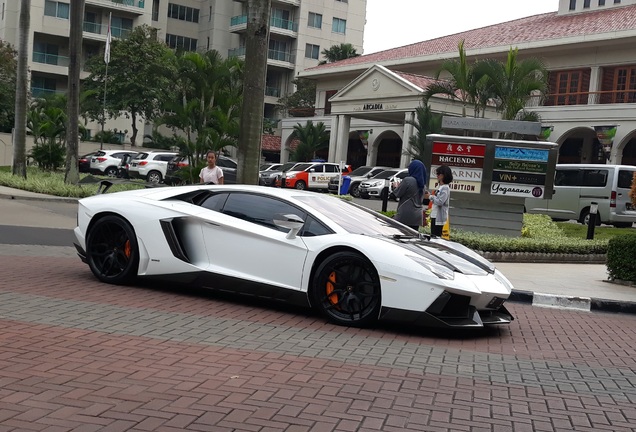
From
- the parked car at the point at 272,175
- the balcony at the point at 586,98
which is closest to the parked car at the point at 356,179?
the parked car at the point at 272,175

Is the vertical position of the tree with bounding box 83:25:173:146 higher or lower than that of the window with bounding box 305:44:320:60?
lower

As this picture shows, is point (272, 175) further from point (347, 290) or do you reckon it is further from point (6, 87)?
point (347, 290)

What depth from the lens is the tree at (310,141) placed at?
52.1 m

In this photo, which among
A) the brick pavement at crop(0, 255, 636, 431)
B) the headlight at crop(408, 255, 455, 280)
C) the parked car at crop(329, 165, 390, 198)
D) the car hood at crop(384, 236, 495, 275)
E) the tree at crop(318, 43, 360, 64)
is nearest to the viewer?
the brick pavement at crop(0, 255, 636, 431)

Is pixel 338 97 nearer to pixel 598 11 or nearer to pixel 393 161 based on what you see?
pixel 393 161

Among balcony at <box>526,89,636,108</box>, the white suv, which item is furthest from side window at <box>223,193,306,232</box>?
balcony at <box>526,89,636,108</box>

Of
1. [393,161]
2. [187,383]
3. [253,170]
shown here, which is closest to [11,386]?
[187,383]

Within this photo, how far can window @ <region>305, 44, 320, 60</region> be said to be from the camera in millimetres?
69838

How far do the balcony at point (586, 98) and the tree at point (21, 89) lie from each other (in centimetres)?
2323

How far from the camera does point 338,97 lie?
4619cm

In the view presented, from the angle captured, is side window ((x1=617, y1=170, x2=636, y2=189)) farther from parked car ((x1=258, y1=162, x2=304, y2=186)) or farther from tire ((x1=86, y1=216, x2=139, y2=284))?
tire ((x1=86, y1=216, x2=139, y2=284))

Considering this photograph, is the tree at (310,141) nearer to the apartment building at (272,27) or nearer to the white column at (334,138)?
the white column at (334,138)

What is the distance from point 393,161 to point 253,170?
3713 cm

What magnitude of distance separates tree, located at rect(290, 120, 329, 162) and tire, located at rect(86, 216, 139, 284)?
143ft
